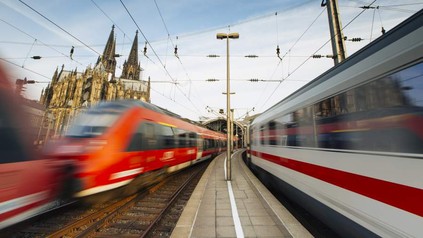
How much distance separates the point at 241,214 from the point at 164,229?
1.91 m

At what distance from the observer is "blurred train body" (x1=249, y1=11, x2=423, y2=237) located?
235 cm

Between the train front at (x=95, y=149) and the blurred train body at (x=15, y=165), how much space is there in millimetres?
2057

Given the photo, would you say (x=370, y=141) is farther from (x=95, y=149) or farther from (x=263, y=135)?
(x=263, y=135)

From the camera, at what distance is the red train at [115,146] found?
15.9ft

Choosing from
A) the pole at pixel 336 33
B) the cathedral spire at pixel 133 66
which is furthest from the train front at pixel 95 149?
the cathedral spire at pixel 133 66

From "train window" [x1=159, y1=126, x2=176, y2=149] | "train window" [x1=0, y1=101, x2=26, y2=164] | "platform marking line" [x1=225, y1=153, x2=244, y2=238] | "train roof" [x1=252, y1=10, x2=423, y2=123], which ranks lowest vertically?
"platform marking line" [x1=225, y1=153, x2=244, y2=238]

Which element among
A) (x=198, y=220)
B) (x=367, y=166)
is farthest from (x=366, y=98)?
(x=198, y=220)

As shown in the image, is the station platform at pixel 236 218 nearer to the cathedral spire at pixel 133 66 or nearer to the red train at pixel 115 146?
the red train at pixel 115 146

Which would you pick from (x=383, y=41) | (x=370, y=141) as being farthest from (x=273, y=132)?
(x=383, y=41)

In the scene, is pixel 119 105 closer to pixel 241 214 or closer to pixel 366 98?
pixel 241 214

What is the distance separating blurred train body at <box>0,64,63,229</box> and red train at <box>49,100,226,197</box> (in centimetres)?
215

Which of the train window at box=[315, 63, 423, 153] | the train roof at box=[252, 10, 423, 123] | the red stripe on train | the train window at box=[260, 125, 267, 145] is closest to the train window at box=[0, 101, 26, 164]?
the red stripe on train

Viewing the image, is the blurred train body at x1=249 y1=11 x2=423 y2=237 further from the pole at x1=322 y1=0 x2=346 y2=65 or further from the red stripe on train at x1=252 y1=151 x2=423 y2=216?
the pole at x1=322 y1=0 x2=346 y2=65

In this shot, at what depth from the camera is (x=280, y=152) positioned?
267 inches
